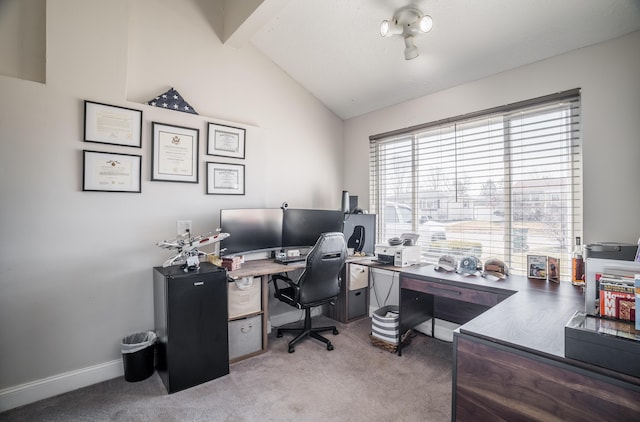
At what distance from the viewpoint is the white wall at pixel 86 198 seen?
1926 millimetres

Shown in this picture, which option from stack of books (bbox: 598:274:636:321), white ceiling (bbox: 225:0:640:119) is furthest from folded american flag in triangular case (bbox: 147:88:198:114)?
stack of books (bbox: 598:274:636:321)

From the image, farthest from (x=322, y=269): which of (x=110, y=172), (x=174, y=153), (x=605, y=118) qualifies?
(x=605, y=118)

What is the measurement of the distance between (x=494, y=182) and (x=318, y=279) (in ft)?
5.88

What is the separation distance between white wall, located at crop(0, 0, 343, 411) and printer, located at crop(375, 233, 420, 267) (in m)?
1.63

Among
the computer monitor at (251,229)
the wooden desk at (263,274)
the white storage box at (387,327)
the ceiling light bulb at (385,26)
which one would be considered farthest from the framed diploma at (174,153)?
the white storage box at (387,327)

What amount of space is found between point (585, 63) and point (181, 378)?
3.64 m

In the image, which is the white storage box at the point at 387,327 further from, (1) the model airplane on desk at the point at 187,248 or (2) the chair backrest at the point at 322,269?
(1) the model airplane on desk at the point at 187,248

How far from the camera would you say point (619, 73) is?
201 centimetres

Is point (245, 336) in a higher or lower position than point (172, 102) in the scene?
lower

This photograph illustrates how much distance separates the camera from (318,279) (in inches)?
103

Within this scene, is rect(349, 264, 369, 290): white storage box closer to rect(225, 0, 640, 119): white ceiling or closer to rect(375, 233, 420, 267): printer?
rect(375, 233, 420, 267): printer

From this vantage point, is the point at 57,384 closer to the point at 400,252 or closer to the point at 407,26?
the point at 400,252

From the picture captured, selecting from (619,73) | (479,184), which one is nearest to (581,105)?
(619,73)

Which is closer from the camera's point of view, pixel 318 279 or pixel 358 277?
pixel 318 279
